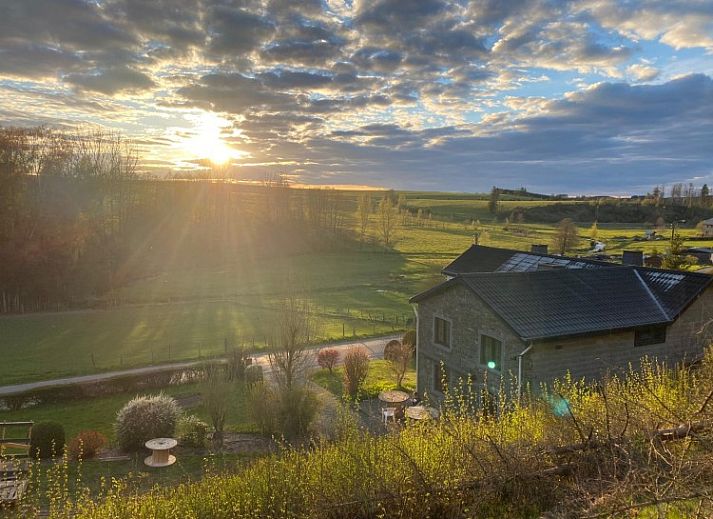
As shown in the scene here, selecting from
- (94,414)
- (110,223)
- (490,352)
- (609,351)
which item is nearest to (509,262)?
(609,351)

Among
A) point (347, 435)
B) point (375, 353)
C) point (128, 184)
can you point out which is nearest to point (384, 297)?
point (375, 353)

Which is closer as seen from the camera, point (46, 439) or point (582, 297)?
point (46, 439)

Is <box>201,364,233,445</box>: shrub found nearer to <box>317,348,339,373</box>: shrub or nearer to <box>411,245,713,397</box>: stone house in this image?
<box>411,245,713,397</box>: stone house

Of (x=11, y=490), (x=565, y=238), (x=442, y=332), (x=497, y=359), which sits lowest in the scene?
(x=11, y=490)

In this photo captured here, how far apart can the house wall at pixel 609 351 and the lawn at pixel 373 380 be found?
9.33 meters

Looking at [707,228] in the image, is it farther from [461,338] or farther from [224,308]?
[461,338]

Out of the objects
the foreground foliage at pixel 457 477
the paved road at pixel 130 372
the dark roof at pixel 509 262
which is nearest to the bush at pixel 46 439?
the paved road at pixel 130 372

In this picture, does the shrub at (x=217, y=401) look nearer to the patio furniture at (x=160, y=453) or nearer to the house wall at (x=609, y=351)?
the patio furniture at (x=160, y=453)

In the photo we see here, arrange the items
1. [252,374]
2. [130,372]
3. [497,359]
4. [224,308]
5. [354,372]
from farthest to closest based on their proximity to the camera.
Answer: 1. [224,308]
2. [130,372]
3. [252,374]
4. [354,372]
5. [497,359]

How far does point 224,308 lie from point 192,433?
28.7 metres

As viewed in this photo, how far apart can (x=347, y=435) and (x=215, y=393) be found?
1405 centimetres

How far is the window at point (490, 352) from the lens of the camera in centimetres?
1951

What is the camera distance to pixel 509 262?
2962cm

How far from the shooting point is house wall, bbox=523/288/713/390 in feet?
60.7
